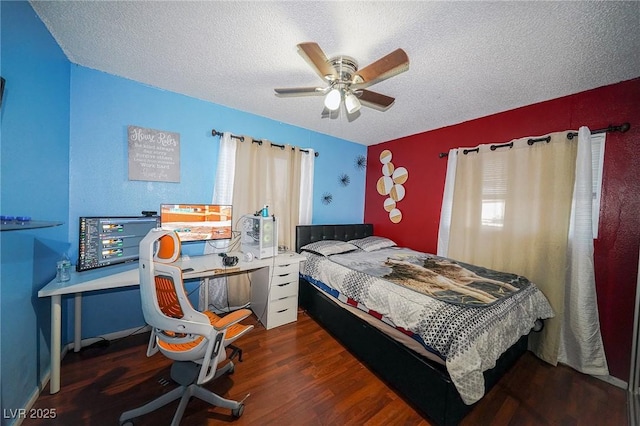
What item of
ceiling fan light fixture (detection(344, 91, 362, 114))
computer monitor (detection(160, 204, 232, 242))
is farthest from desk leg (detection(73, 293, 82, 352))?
ceiling fan light fixture (detection(344, 91, 362, 114))

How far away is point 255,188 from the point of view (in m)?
2.78

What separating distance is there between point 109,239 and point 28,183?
1.96 ft

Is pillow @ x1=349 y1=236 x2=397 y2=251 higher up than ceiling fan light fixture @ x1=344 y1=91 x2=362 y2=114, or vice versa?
ceiling fan light fixture @ x1=344 y1=91 x2=362 y2=114

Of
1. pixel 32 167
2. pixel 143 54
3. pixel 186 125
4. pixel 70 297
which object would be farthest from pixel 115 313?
pixel 143 54

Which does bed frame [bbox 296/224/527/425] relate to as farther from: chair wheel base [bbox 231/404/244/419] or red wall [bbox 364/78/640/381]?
chair wheel base [bbox 231/404/244/419]

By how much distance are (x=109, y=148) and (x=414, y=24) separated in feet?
8.92

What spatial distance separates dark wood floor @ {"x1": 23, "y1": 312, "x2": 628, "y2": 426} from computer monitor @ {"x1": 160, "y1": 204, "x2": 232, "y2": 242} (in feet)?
3.70

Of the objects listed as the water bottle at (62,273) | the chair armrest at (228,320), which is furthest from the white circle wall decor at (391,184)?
the water bottle at (62,273)

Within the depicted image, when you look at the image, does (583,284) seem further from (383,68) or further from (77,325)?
(77,325)

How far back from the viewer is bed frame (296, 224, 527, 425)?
1336 millimetres

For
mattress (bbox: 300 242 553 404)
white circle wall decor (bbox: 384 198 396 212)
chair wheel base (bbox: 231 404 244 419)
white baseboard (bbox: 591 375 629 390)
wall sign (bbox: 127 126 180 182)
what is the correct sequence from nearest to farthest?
1. mattress (bbox: 300 242 553 404)
2. chair wheel base (bbox: 231 404 244 419)
3. white baseboard (bbox: 591 375 629 390)
4. wall sign (bbox: 127 126 180 182)
5. white circle wall decor (bbox: 384 198 396 212)

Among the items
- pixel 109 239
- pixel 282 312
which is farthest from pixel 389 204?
pixel 109 239

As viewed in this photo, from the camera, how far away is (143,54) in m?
1.73

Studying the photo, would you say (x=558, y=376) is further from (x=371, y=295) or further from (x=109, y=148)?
(x=109, y=148)
